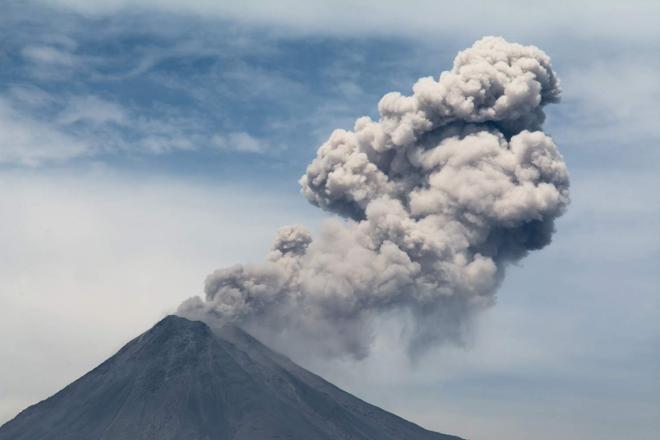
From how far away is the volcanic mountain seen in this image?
171 meters

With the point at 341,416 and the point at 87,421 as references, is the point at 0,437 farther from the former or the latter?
the point at 341,416

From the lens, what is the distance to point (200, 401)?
180m

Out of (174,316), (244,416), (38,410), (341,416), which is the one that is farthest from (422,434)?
(38,410)

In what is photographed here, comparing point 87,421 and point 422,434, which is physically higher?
point 422,434

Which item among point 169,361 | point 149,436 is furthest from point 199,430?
point 169,361

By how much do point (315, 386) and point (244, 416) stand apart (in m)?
18.4

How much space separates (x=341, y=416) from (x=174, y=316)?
33145 mm

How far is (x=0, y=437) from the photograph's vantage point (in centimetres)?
18025

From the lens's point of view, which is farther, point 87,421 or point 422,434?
point 422,434

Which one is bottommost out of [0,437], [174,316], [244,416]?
[0,437]

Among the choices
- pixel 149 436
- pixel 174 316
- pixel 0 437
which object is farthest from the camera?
pixel 174 316

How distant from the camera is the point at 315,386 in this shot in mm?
190625

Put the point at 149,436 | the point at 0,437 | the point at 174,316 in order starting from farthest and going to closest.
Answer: the point at 174,316, the point at 0,437, the point at 149,436

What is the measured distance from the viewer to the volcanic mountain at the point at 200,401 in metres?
171
